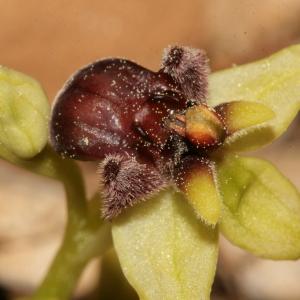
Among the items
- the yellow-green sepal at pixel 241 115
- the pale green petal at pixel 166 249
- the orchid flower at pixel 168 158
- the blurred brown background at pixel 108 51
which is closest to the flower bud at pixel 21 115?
the orchid flower at pixel 168 158

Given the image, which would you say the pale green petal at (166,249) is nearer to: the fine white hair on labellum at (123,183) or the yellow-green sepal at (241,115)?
the fine white hair on labellum at (123,183)

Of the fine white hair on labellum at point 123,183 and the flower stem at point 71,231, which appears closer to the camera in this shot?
the fine white hair on labellum at point 123,183

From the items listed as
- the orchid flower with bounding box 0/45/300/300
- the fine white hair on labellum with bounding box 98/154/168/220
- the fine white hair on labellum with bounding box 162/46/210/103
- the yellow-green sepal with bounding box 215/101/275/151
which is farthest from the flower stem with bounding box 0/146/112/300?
the yellow-green sepal with bounding box 215/101/275/151

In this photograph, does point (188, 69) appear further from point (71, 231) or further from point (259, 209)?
point (71, 231)

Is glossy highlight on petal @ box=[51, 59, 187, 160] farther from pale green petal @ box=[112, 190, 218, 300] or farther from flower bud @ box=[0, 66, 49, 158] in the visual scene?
pale green petal @ box=[112, 190, 218, 300]

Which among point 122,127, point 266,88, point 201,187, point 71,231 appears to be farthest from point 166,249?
point 266,88

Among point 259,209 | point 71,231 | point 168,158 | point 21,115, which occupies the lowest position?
point 71,231

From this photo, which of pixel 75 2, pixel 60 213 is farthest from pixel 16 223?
pixel 75 2
